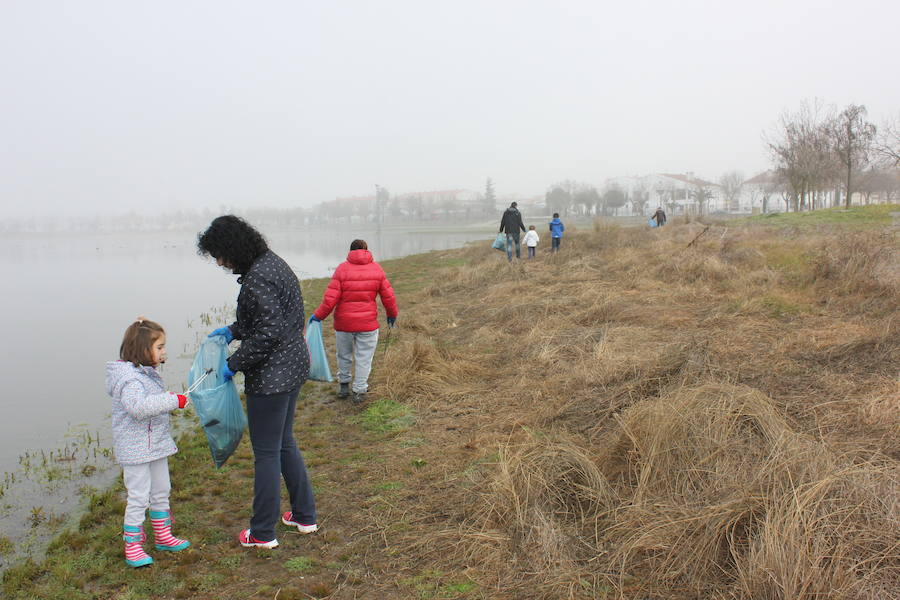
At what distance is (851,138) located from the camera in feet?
112

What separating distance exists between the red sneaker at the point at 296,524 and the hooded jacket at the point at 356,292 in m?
2.58

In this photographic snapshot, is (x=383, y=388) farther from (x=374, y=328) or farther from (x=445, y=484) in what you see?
(x=445, y=484)

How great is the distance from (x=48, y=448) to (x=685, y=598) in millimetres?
6733

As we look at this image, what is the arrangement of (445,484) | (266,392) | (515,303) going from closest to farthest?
(266,392)
(445,484)
(515,303)

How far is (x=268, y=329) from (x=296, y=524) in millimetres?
1411

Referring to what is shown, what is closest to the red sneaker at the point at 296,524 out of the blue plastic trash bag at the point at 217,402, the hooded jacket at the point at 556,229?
the blue plastic trash bag at the point at 217,402

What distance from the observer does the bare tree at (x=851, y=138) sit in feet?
111

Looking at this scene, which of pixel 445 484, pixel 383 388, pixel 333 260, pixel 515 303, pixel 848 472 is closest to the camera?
pixel 848 472

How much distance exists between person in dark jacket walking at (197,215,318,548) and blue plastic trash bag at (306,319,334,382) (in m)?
1.15

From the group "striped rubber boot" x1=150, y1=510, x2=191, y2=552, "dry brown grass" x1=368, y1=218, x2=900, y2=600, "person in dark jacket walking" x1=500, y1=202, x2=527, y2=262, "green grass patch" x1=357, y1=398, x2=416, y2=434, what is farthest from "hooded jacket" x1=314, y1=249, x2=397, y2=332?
"person in dark jacket walking" x1=500, y1=202, x2=527, y2=262

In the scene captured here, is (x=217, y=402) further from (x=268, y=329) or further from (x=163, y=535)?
(x=163, y=535)

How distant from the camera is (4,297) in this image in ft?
69.6

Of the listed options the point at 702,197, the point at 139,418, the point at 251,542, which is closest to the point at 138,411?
the point at 139,418

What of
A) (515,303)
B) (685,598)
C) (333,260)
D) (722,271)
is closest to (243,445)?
(685,598)
